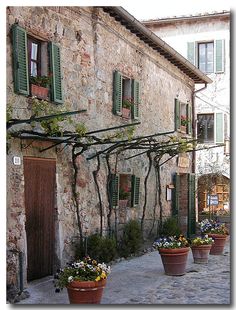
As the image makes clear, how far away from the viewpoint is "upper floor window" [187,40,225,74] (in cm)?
1009

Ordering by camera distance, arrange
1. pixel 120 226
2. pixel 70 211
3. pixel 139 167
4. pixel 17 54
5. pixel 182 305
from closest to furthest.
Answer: pixel 182 305 → pixel 17 54 → pixel 70 211 → pixel 120 226 → pixel 139 167

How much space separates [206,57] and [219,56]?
1404 millimetres

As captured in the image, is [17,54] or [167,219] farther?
[167,219]

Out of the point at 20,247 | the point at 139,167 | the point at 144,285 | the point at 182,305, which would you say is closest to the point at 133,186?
the point at 139,167

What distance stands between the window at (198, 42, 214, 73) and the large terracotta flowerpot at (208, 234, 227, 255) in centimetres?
411

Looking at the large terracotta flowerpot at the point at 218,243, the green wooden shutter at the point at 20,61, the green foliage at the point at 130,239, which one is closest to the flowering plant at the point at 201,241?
the large terracotta flowerpot at the point at 218,243

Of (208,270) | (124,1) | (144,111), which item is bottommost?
(208,270)

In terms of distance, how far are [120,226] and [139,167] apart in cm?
124

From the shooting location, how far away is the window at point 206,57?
10.9 meters

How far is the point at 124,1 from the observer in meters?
5.39

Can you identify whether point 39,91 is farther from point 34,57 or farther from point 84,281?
point 84,281

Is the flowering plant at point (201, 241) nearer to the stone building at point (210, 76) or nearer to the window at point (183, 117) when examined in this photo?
the stone building at point (210, 76)

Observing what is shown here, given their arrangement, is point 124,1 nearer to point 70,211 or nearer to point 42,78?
point 42,78

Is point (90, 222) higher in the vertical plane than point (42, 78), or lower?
lower
